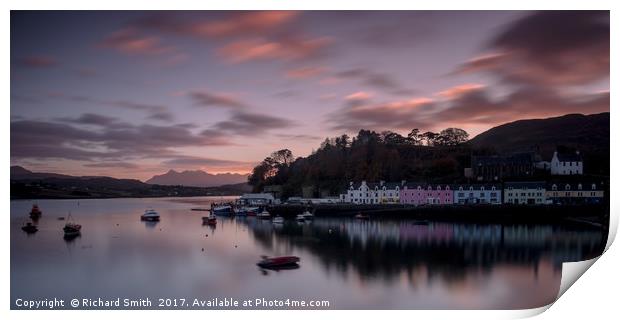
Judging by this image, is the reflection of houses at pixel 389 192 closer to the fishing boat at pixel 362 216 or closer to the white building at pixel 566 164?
the fishing boat at pixel 362 216

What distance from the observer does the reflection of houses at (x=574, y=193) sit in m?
6.96

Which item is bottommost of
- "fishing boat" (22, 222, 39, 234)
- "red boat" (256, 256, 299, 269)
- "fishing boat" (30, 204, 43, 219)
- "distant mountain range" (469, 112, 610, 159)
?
"red boat" (256, 256, 299, 269)

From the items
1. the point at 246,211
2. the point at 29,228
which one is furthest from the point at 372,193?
the point at 29,228

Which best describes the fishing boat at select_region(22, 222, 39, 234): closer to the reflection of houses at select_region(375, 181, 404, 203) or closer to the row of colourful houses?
the row of colourful houses

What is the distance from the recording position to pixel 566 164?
8.16 meters

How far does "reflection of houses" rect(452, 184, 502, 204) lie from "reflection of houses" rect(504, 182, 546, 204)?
222mm

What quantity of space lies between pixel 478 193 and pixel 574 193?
2123 millimetres

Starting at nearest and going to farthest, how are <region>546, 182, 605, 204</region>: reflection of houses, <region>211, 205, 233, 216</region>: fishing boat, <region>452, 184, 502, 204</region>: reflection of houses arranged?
<region>546, 182, 605, 204</region>: reflection of houses
<region>452, 184, 502, 204</region>: reflection of houses
<region>211, 205, 233, 216</region>: fishing boat

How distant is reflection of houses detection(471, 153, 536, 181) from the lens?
29.5 ft

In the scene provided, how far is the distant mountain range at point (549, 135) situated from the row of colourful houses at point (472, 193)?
2.59 feet

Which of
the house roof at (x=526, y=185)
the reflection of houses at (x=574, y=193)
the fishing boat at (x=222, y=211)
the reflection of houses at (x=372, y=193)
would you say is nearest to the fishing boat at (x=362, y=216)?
the reflection of houses at (x=372, y=193)

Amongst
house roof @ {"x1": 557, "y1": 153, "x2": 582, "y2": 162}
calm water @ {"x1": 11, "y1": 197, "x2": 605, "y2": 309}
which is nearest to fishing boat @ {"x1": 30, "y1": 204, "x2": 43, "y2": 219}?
calm water @ {"x1": 11, "y1": 197, "x2": 605, "y2": 309}
